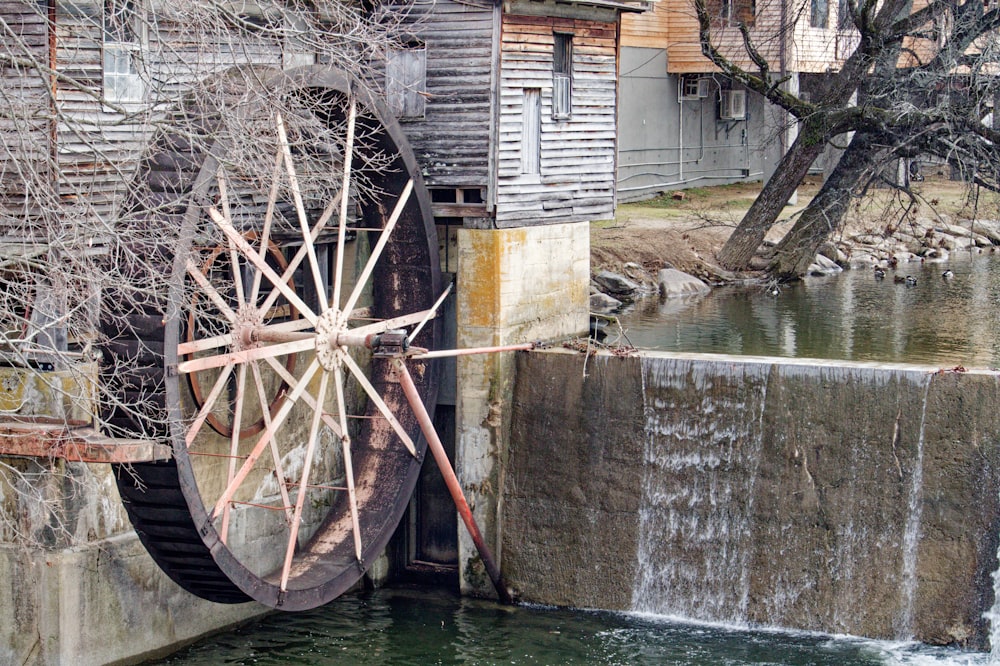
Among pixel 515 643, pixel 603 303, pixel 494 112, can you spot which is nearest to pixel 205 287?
pixel 494 112

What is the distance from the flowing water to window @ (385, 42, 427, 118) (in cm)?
490

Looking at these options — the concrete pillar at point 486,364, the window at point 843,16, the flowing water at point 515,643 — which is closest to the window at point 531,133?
the concrete pillar at point 486,364

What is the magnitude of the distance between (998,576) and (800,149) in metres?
9.28

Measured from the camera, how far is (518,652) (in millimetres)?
11484

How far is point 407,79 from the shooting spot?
43.0ft

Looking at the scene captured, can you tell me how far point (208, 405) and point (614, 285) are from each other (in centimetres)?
902

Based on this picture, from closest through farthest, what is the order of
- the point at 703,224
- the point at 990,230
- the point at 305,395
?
the point at 305,395 < the point at 703,224 < the point at 990,230

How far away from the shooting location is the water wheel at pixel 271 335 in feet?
32.6

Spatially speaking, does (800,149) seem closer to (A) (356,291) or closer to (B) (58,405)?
(A) (356,291)

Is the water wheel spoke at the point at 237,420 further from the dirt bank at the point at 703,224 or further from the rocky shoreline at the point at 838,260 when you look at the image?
the dirt bank at the point at 703,224

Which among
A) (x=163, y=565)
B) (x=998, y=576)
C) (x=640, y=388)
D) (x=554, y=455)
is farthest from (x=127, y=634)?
(x=998, y=576)

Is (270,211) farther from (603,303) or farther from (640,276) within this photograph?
(640,276)

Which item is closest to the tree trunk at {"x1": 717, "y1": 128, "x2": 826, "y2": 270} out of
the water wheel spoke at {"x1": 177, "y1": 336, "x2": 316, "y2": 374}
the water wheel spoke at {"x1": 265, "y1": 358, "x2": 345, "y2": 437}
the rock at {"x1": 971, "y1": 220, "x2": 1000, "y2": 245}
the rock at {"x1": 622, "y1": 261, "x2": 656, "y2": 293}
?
the rock at {"x1": 622, "y1": 261, "x2": 656, "y2": 293}

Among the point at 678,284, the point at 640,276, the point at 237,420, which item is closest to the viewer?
the point at 237,420
